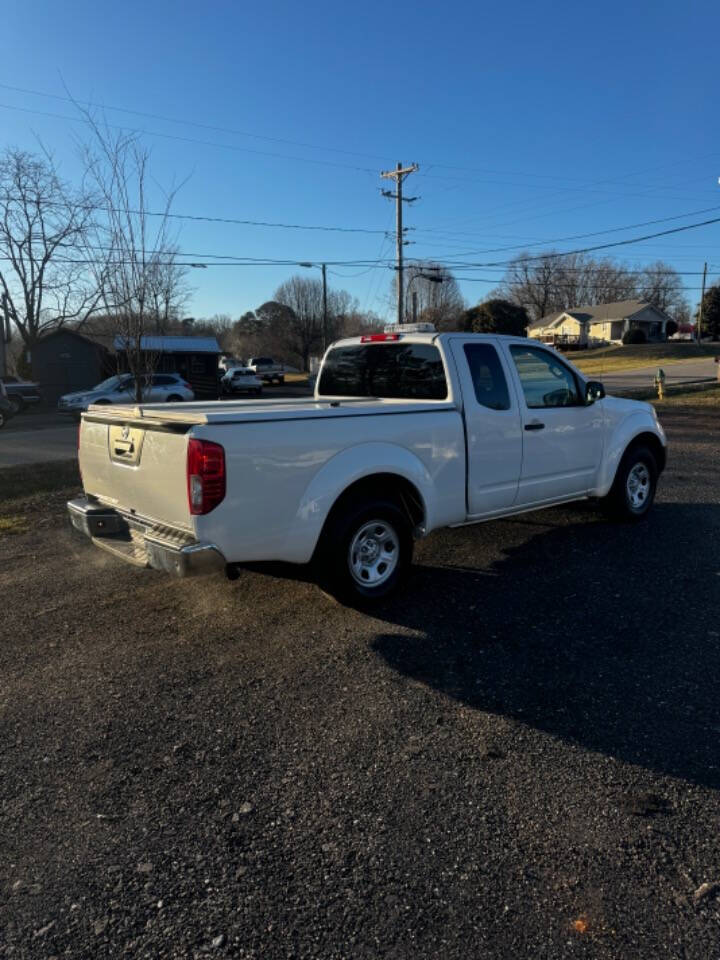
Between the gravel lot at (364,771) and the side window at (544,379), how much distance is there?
1.62 meters

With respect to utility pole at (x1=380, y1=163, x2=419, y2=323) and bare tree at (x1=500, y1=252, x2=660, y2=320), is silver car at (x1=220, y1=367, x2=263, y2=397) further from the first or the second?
bare tree at (x1=500, y1=252, x2=660, y2=320)

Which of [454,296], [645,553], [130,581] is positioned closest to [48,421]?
[130,581]

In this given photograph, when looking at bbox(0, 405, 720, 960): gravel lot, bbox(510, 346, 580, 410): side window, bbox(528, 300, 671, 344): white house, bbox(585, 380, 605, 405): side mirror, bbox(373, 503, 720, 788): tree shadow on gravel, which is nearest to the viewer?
bbox(0, 405, 720, 960): gravel lot

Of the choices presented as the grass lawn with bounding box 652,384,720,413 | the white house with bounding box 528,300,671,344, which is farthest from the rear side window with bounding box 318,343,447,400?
the white house with bounding box 528,300,671,344

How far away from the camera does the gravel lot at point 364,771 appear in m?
2.13

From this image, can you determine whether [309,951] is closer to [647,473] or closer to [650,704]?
[650,704]

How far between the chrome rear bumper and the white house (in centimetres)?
8095

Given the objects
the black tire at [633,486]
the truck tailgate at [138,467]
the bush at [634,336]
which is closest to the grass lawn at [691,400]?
the black tire at [633,486]

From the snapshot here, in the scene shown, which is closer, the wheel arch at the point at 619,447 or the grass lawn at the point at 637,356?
the wheel arch at the point at 619,447

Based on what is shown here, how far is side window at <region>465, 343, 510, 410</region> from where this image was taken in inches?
210

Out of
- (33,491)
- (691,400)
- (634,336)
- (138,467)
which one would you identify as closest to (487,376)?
(138,467)

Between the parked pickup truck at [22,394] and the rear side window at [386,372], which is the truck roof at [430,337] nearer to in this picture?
the rear side window at [386,372]

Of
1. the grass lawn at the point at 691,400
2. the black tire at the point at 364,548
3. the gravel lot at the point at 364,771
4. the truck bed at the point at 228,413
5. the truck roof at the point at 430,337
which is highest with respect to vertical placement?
the truck roof at the point at 430,337

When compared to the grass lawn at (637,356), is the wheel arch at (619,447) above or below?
below
